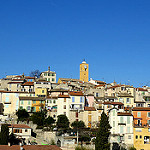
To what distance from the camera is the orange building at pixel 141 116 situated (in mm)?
69500

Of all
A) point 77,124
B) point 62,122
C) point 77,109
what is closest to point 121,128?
point 77,124

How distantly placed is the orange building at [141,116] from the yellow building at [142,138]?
12.7ft

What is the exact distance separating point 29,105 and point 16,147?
23.8m

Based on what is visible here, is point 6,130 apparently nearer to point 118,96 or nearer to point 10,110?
point 10,110

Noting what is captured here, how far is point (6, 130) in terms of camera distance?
56062 mm

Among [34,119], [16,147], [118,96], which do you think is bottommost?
[16,147]

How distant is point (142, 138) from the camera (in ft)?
212

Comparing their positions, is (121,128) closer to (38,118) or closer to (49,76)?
(38,118)

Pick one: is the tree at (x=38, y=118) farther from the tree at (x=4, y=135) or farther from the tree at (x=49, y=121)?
the tree at (x=4, y=135)

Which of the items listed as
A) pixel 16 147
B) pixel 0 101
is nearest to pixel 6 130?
pixel 16 147

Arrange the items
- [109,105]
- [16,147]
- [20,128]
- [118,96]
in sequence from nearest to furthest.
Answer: [16,147] < [20,128] < [109,105] < [118,96]

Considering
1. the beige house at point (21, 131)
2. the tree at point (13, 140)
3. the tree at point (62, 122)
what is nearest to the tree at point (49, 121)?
the tree at point (62, 122)

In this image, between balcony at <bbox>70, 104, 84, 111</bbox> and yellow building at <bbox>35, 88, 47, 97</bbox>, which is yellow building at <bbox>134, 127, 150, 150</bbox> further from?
yellow building at <bbox>35, 88, 47, 97</bbox>

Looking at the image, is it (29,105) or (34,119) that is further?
(29,105)
